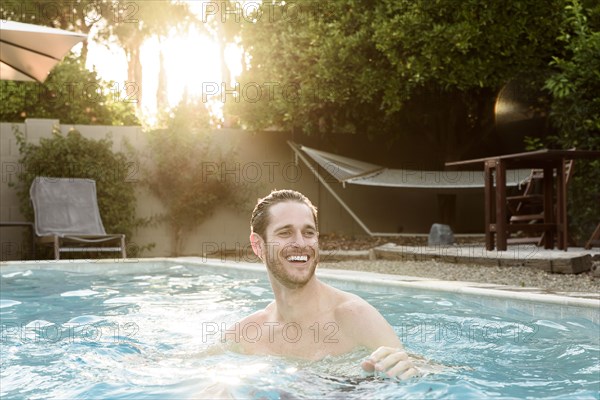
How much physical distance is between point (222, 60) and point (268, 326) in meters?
16.4

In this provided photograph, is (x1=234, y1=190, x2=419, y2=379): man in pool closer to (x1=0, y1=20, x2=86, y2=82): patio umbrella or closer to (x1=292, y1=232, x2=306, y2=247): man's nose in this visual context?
(x1=292, y1=232, x2=306, y2=247): man's nose

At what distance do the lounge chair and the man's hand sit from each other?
6820 mm

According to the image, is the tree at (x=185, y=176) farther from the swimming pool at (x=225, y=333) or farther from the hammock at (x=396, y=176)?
the swimming pool at (x=225, y=333)

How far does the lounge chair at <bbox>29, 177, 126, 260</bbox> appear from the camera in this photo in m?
8.87

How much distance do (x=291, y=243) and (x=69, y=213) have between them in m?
7.10

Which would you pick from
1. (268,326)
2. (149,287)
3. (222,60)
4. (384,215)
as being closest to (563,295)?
(268,326)

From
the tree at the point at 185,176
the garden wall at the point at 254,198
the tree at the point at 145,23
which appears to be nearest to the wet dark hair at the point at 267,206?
the garden wall at the point at 254,198

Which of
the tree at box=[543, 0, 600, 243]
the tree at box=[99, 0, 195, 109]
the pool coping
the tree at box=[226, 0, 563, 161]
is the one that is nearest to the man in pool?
the pool coping

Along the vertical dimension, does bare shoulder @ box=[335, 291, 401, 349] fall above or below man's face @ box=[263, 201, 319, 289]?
below

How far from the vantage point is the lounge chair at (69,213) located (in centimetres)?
887

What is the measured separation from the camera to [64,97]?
48.1 feet

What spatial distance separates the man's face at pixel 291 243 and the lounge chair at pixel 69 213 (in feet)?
20.7

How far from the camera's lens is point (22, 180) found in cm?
971

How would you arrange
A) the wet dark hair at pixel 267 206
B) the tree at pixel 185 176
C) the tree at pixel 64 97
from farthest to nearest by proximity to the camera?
the tree at pixel 64 97 < the tree at pixel 185 176 < the wet dark hair at pixel 267 206
